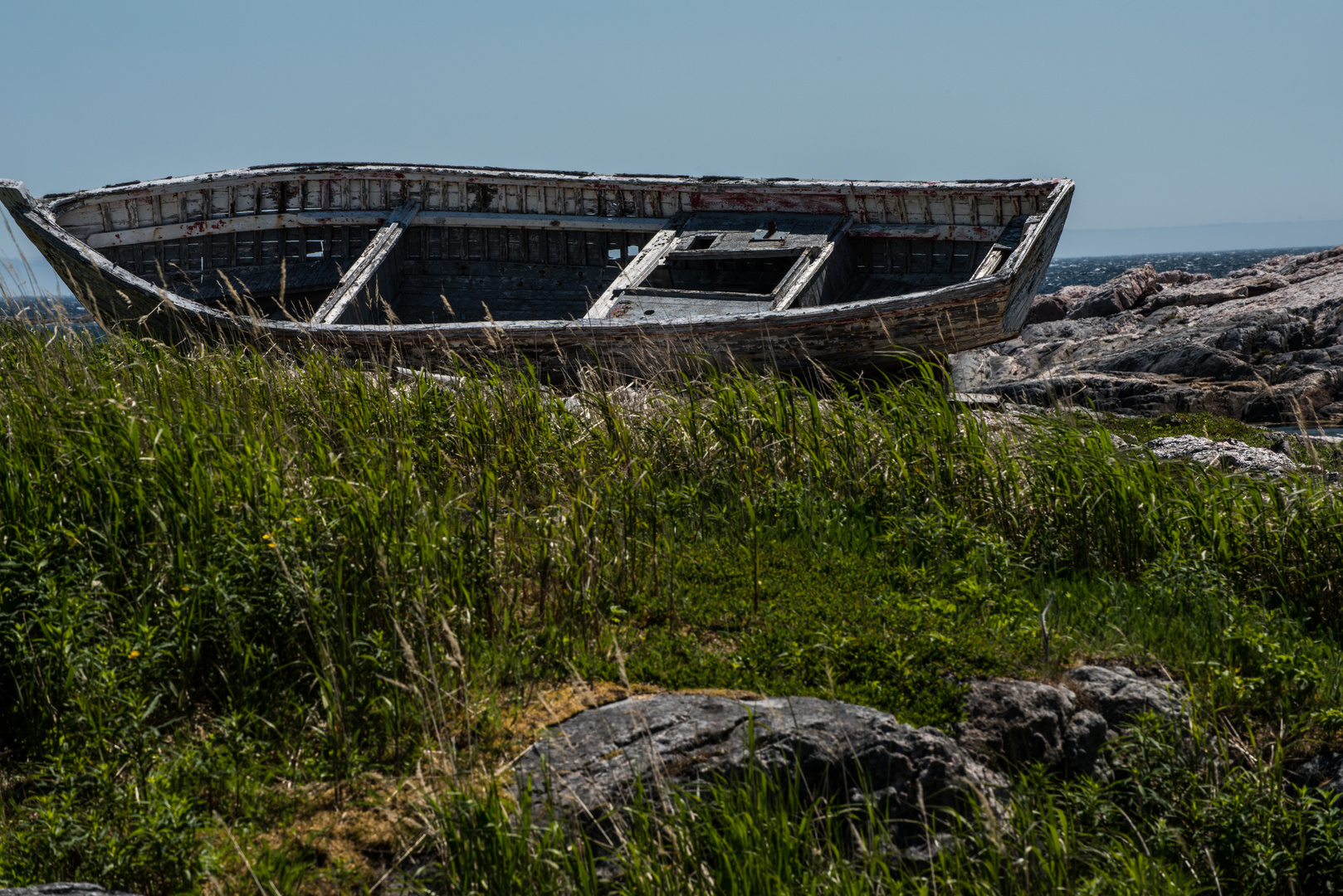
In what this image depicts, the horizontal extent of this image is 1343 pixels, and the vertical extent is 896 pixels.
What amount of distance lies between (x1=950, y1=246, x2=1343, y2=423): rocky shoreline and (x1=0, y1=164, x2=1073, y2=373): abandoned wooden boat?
1.53 metres

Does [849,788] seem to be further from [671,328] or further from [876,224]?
[876,224]

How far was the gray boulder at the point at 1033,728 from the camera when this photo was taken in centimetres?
292

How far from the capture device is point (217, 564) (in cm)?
296

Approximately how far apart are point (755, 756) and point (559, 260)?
8.92 metres

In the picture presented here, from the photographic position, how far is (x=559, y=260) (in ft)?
35.6

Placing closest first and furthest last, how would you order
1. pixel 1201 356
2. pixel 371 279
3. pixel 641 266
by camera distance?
pixel 641 266 → pixel 371 279 → pixel 1201 356

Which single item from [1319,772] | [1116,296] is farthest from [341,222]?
[1116,296]

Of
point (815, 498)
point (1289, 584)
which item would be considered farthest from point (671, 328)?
point (1289, 584)

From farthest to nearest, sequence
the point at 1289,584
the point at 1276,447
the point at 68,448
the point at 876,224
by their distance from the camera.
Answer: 1. the point at 876,224
2. the point at 1276,447
3. the point at 1289,584
4. the point at 68,448

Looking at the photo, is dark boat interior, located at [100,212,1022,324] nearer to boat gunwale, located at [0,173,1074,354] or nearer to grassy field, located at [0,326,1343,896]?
boat gunwale, located at [0,173,1074,354]

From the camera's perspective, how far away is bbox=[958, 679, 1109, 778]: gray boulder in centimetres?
292

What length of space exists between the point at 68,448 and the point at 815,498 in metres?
3.02

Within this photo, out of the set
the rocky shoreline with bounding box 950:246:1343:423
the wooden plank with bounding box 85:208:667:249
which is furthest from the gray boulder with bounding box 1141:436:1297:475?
the wooden plank with bounding box 85:208:667:249

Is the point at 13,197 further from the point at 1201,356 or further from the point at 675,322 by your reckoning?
the point at 1201,356
